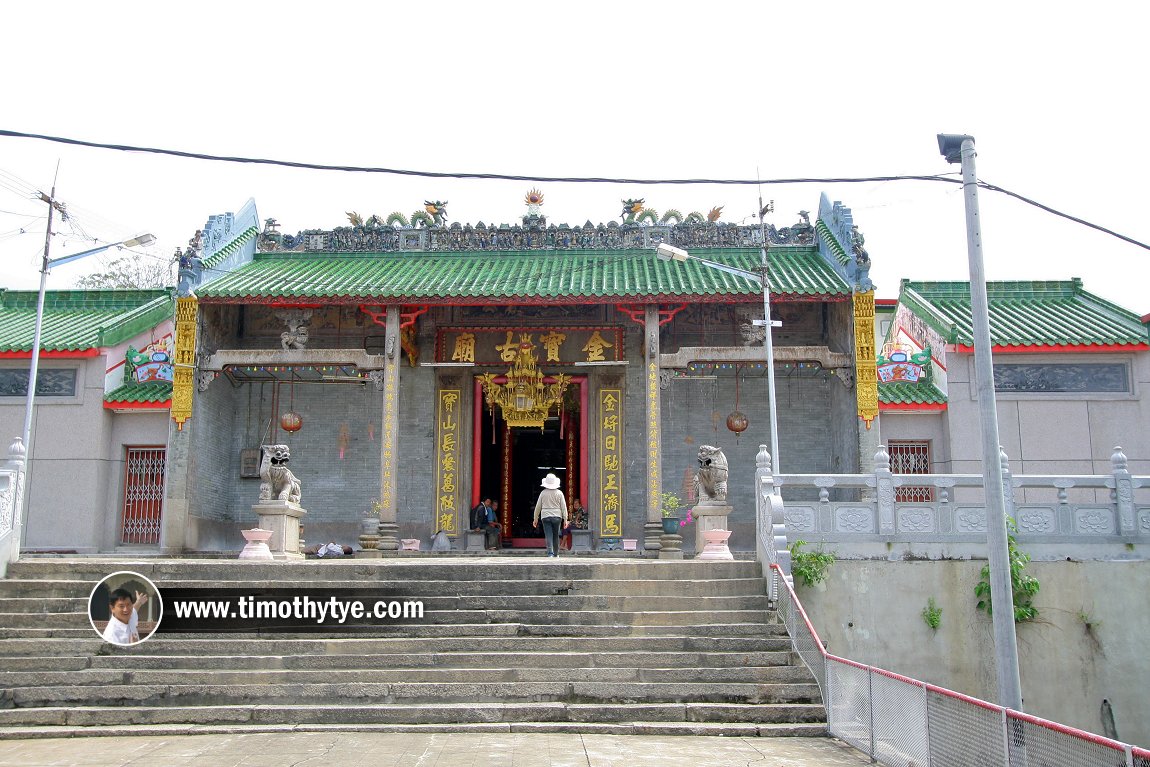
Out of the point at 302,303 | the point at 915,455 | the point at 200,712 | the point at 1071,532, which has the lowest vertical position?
the point at 200,712

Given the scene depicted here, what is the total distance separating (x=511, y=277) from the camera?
17.8 meters

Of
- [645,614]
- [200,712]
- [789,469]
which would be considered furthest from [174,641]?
[789,469]

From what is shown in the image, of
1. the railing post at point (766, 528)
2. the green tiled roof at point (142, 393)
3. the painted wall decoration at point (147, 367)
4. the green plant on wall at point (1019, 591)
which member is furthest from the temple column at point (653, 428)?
the painted wall decoration at point (147, 367)

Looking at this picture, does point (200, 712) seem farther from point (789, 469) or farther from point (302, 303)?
point (789, 469)

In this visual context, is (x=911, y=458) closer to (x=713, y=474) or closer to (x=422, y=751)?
(x=713, y=474)

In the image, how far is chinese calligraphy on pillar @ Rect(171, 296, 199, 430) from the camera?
669 inches

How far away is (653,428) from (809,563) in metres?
5.21

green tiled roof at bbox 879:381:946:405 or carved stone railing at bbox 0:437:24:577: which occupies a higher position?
green tiled roof at bbox 879:381:946:405

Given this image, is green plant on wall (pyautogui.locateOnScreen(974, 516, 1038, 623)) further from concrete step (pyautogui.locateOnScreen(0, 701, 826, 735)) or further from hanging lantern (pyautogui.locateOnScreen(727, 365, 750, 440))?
hanging lantern (pyautogui.locateOnScreen(727, 365, 750, 440))

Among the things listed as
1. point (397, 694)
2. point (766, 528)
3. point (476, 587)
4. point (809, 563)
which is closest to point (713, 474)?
point (766, 528)

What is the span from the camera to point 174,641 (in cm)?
1042

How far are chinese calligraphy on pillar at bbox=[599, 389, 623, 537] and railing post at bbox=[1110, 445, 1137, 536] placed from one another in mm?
8256

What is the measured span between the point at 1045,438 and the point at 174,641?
46.0 ft

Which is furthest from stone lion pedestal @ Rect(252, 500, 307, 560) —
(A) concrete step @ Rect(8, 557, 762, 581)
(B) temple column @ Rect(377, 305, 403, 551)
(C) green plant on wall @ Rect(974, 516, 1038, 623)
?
(C) green plant on wall @ Rect(974, 516, 1038, 623)
